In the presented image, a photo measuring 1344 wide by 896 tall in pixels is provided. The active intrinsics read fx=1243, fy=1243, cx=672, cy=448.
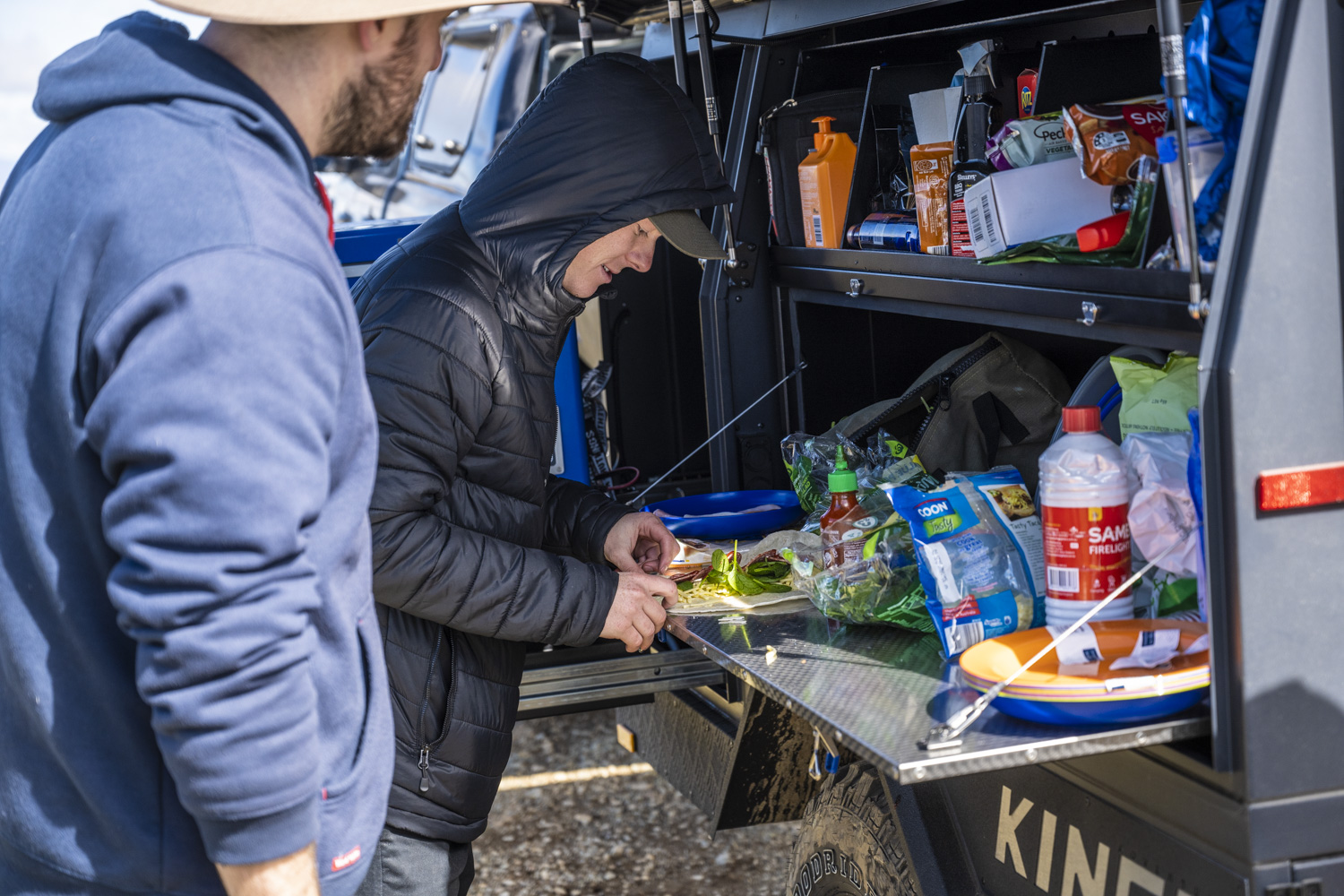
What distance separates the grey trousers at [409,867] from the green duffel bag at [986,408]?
1174mm

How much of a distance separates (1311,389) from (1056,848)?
0.67 meters

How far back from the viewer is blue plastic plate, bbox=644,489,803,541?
2607 mm

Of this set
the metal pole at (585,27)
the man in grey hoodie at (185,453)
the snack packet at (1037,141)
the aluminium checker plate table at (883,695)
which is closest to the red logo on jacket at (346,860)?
the man in grey hoodie at (185,453)

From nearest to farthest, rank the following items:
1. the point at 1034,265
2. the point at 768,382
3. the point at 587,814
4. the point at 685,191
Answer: the point at 1034,265, the point at 685,191, the point at 768,382, the point at 587,814

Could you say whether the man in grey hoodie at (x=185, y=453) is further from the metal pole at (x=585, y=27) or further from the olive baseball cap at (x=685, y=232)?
the metal pole at (x=585, y=27)

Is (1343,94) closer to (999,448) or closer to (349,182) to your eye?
(999,448)

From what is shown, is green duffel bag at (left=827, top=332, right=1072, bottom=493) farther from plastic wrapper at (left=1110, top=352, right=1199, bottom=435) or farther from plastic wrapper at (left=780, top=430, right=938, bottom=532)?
plastic wrapper at (left=1110, top=352, right=1199, bottom=435)

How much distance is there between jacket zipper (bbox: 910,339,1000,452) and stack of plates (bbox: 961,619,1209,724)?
1.00 meters

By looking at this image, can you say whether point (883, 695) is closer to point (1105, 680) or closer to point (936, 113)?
point (1105, 680)

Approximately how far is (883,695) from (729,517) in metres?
0.98

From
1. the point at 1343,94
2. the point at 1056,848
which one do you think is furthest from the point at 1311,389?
the point at 1056,848

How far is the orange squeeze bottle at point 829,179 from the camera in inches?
102

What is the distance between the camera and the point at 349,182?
7504 millimetres

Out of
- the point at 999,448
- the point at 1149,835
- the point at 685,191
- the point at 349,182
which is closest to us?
the point at 1149,835
